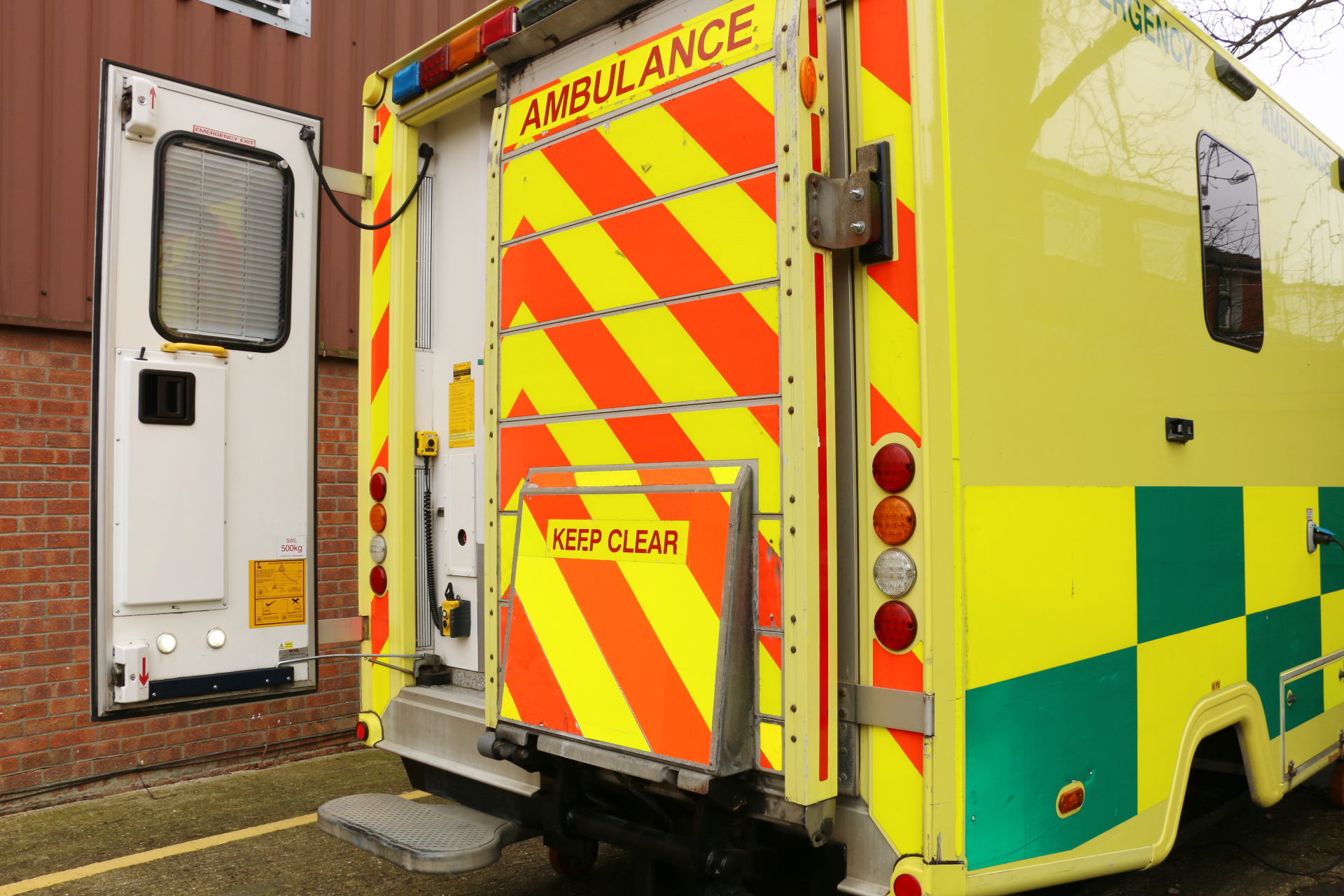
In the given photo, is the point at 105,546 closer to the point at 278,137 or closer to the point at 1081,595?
the point at 278,137

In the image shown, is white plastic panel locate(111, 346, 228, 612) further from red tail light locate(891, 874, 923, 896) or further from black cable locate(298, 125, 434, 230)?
red tail light locate(891, 874, 923, 896)

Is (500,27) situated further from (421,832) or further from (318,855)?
(318,855)

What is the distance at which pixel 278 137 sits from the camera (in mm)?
3363

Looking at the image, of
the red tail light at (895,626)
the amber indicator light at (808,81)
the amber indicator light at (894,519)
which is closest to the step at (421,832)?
the red tail light at (895,626)

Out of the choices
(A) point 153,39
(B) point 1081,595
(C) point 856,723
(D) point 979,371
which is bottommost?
(C) point 856,723

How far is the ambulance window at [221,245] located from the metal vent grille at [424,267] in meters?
0.47

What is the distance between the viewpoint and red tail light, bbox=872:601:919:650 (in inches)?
84.0

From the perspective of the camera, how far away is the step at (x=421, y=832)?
107 inches

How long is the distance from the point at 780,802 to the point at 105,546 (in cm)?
214

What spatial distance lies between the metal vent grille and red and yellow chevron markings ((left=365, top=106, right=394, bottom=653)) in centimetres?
10

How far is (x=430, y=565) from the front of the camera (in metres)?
3.58

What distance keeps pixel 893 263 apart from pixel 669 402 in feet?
2.19

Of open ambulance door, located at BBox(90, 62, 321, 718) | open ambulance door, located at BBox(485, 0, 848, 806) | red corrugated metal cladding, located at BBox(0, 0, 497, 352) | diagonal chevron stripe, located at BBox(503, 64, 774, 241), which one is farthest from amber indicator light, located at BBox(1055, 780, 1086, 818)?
red corrugated metal cladding, located at BBox(0, 0, 497, 352)

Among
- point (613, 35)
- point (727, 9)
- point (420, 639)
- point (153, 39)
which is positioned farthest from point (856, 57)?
point (153, 39)
